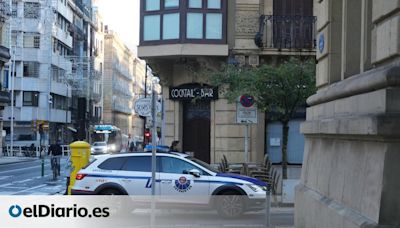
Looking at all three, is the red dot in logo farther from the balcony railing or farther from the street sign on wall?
the balcony railing

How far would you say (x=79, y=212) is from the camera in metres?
10.5

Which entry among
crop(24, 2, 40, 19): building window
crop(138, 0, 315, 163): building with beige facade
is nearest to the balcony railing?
crop(138, 0, 315, 163): building with beige facade

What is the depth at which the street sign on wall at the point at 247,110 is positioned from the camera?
17.4m

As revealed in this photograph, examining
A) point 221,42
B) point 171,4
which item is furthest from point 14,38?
point 221,42

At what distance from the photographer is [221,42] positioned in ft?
75.2

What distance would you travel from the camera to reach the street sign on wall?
17.4 metres

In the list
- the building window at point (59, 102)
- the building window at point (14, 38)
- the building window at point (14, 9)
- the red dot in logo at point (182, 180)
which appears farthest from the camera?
the building window at point (59, 102)

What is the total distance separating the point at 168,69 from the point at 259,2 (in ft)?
14.7

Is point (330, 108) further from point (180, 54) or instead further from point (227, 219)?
point (180, 54)

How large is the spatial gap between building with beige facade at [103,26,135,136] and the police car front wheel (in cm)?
9779

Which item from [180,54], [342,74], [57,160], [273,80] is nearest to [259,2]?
[180,54]

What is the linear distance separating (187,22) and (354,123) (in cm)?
1664

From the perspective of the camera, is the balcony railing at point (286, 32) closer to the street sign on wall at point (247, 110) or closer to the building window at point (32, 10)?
the street sign on wall at point (247, 110)

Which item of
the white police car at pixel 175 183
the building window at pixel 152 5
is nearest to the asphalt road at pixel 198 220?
the white police car at pixel 175 183
